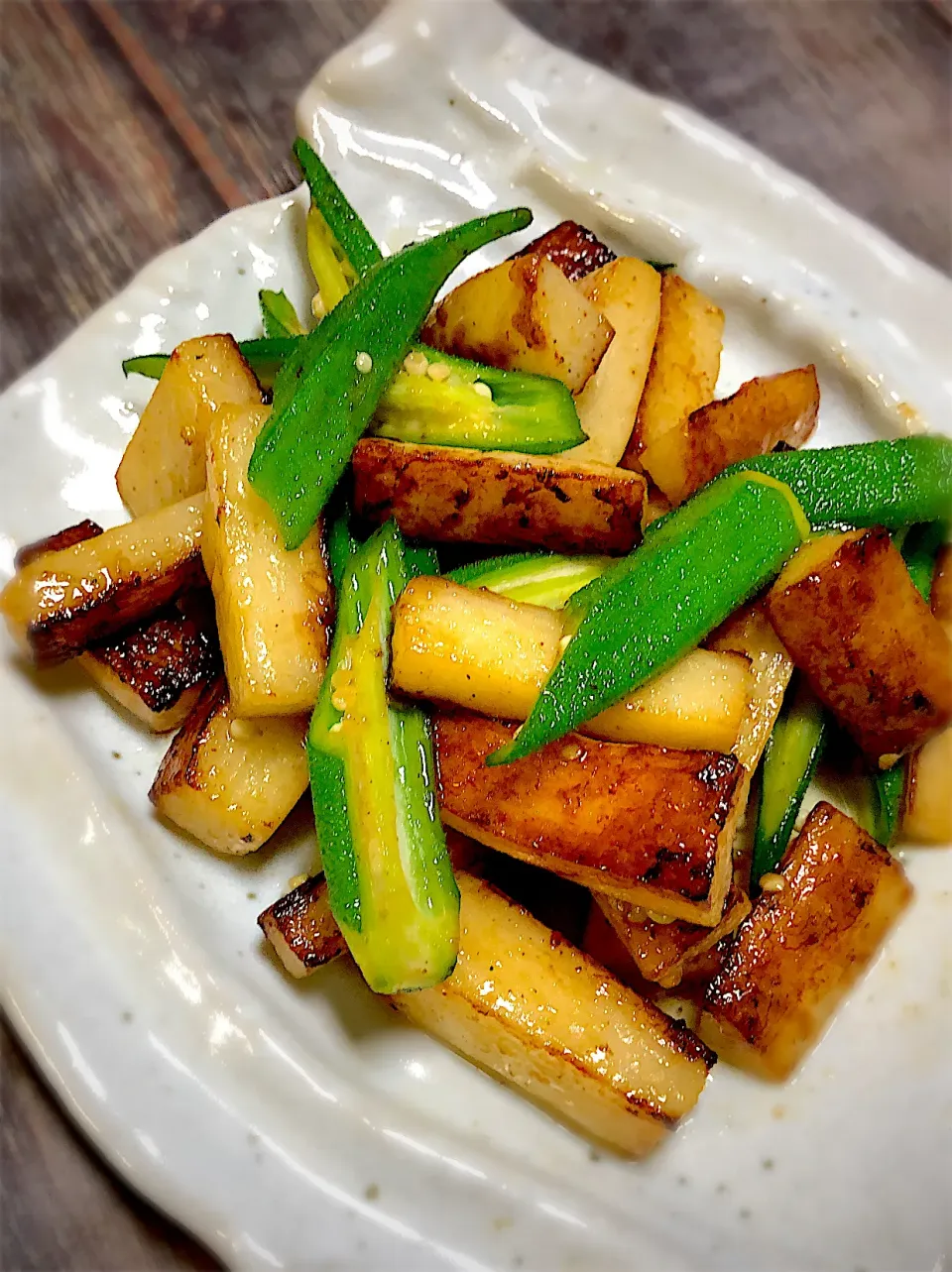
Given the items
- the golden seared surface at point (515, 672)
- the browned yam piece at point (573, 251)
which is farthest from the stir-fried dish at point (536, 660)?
the browned yam piece at point (573, 251)

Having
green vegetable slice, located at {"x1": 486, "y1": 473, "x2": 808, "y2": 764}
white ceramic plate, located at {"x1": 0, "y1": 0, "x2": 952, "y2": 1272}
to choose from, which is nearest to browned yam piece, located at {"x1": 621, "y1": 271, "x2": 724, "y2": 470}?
green vegetable slice, located at {"x1": 486, "y1": 473, "x2": 808, "y2": 764}

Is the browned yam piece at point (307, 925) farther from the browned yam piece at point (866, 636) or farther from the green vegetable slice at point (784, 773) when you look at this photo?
the browned yam piece at point (866, 636)

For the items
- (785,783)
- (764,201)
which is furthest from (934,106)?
(785,783)

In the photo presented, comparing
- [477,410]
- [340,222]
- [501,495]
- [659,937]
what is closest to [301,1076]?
[659,937]

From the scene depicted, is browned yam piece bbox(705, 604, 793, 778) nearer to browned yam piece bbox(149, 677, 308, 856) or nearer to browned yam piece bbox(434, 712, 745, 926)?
browned yam piece bbox(434, 712, 745, 926)

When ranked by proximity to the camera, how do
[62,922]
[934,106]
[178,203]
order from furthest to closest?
[934,106], [178,203], [62,922]

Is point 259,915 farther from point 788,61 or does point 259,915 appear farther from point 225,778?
point 788,61
